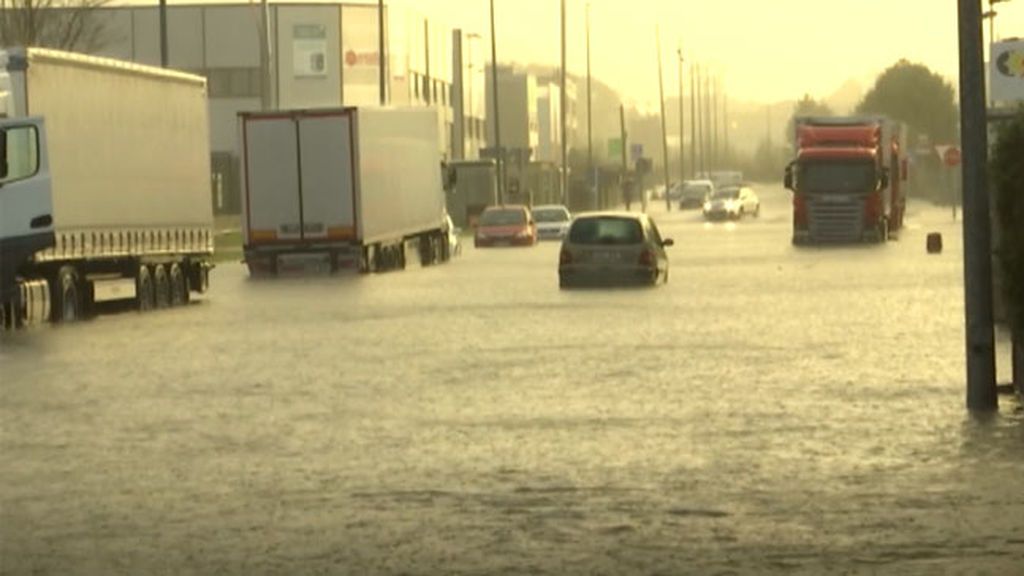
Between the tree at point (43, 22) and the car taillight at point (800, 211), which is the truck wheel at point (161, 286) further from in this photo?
the car taillight at point (800, 211)

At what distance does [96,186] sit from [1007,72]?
17.4 metres

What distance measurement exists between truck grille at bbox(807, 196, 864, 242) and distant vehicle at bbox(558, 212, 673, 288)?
28593mm

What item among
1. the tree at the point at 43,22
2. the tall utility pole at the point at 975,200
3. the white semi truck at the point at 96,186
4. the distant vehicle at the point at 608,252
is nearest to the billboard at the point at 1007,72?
the tall utility pole at the point at 975,200

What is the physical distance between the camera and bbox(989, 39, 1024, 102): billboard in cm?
3075

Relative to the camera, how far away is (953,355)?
2962 cm

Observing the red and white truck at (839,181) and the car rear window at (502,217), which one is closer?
the red and white truck at (839,181)

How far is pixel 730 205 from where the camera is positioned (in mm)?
127438

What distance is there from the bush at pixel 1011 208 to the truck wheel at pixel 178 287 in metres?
29.1

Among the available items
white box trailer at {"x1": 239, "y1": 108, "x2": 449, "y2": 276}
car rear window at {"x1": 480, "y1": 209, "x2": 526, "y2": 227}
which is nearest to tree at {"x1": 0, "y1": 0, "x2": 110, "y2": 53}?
white box trailer at {"x1": 239, "y1": 108, "x2": 449, "y2": 276}

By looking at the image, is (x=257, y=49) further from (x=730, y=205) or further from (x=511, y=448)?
(x=511, y=448)

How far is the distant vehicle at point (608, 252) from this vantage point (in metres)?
50.3

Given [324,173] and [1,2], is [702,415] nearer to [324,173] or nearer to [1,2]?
→ [324,173]

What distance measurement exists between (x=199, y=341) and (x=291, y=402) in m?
11.2

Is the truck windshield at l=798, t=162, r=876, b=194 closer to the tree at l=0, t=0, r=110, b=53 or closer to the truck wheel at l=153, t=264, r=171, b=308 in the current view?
the tree at l=0, t=0, r=110, b=53
